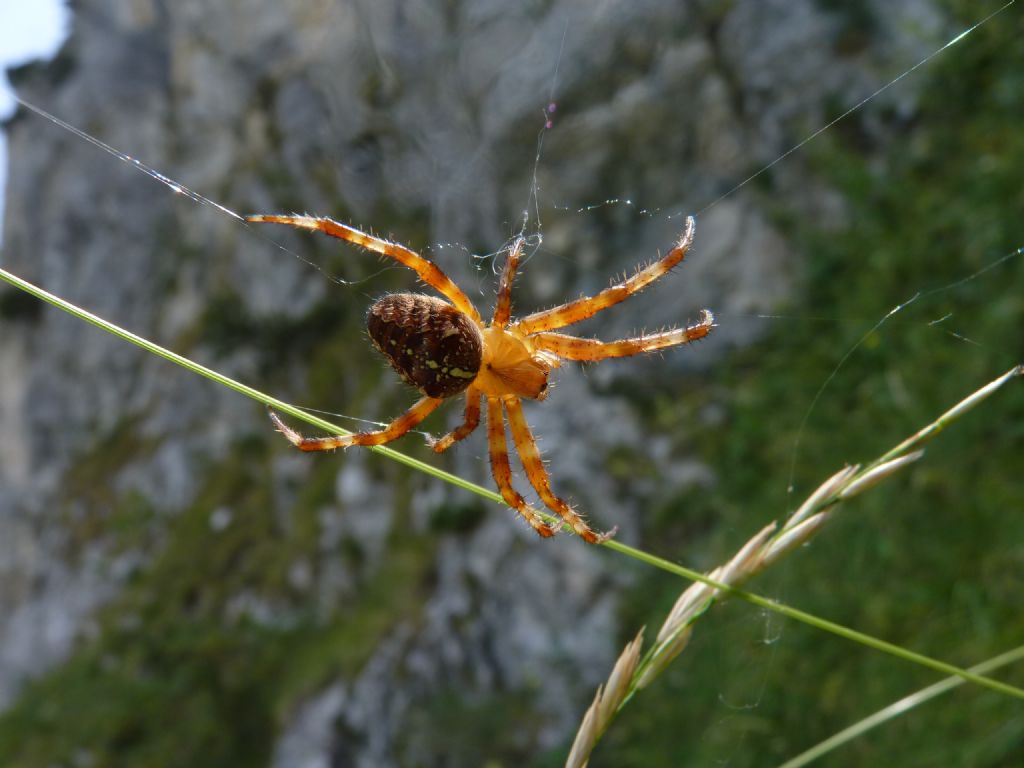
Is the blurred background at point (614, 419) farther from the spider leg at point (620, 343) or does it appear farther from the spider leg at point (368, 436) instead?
the spider leg at point (368, 436)

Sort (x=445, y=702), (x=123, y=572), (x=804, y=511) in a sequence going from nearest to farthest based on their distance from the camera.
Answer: (x=804, y=511) < (x=445, y=702) < (x=123, y=572)

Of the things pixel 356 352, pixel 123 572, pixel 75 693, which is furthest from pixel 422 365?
pixel 123 572

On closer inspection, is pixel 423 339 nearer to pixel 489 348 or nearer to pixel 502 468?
pixel 489 348

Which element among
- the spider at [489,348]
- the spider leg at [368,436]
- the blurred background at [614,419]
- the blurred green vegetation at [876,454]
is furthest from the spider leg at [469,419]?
the blurred green vegetation at [876,454]

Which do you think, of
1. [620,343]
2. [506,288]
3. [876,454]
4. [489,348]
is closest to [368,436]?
[489,348]

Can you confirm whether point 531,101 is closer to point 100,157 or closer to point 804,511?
point 804,511

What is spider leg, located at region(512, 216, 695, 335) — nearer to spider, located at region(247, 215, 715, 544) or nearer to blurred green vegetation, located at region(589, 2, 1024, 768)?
spider, located at region(247, 215, 715, 544)
